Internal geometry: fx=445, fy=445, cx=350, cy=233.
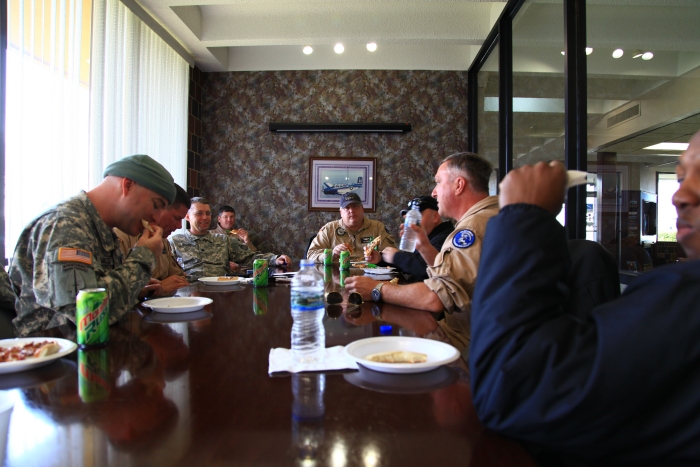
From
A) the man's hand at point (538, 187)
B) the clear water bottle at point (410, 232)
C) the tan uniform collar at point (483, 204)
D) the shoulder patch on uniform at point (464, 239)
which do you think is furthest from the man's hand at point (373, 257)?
the man's hand at point (538, 187)

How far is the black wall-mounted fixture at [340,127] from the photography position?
5.49m

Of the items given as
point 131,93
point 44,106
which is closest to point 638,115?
point 44,106

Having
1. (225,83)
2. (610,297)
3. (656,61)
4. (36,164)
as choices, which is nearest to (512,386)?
(610,297)

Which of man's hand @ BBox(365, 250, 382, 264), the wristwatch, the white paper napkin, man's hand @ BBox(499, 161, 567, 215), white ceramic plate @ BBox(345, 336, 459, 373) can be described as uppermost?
man's hand @ BBox(499, 161, 567, 215)

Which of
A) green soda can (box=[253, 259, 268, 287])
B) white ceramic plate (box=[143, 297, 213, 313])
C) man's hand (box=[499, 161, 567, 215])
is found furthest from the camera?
green soda can (box=[253, 259, 268, 287])

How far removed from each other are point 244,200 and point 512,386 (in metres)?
5.37

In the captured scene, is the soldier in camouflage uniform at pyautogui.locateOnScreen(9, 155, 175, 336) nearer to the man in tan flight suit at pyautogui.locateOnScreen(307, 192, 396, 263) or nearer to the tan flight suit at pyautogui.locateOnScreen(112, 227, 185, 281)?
the tan flight suit at pyautogui.locateOnScreen(112, 227, 185, 281)

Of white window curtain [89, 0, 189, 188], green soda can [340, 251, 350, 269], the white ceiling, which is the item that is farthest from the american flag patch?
the white ceiling

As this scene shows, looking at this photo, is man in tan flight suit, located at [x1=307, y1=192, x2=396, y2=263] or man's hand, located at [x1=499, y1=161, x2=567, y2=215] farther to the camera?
man in tan flight suit, located at [x1=307, y1=192, x2=396, y2=263]

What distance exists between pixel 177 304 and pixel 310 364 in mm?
921

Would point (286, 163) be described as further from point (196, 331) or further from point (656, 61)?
point (196, 331)

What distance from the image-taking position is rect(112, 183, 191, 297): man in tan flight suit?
7.00 feet

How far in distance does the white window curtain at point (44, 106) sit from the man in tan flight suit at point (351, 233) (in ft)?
7.02

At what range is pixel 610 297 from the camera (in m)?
0.98
